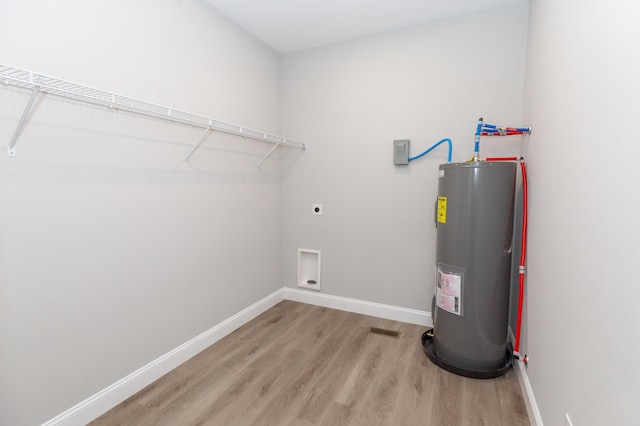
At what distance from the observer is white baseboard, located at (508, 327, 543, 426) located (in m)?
1.58

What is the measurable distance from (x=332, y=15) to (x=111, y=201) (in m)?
2.20

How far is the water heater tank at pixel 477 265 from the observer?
1984 mm

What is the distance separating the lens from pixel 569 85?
4.33ft

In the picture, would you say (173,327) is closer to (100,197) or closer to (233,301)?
(233,301)

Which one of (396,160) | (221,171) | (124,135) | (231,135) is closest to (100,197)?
A: (124,135)

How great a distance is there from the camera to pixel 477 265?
2025 millimetres

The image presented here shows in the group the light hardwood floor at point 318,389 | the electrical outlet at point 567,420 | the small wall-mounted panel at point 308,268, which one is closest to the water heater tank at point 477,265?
the light hardwood floor at point 318,389

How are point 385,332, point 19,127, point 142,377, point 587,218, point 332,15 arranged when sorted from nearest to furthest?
1. point 587,218
2. point 19,127
3. point 142,377
4. point 332,15
5. point 385,332

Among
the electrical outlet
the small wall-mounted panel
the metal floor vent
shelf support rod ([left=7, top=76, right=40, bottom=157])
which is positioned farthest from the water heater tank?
shelf support rod ([left=7, top=76, right=40, bottom=157])

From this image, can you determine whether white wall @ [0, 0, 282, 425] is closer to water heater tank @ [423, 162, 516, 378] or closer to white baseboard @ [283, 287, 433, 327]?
white baseboard @ [283, 287, 433, 327]

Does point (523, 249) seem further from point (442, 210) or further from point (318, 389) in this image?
point (318, 389)

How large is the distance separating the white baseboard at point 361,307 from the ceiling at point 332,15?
260 centimetres

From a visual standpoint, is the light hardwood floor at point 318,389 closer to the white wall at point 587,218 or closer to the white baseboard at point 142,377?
the white baseboard at point 142,377

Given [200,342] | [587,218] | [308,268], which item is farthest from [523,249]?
[200,342]
